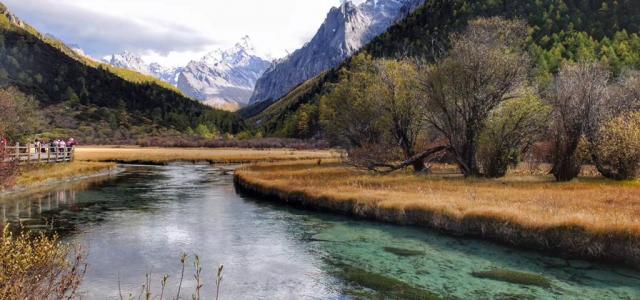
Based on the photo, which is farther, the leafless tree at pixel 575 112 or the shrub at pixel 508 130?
the shrub at pixel 508 130

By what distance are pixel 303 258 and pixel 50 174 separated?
43.2m

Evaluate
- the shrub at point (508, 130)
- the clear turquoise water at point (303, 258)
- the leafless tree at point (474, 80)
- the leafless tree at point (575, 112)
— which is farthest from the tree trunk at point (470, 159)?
the clear turquoise water at point (303, 258)

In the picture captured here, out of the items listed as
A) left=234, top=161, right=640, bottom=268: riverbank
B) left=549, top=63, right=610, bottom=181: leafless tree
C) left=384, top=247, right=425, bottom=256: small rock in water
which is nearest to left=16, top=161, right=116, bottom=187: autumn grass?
left=234, top=161, right=640, bottom=268: riverbank

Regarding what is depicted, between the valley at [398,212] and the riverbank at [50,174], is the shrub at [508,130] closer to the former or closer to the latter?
the valley at [398,212]

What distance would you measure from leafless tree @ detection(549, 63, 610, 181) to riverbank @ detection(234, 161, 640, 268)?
1696mm

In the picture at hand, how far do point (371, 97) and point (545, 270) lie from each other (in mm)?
38112

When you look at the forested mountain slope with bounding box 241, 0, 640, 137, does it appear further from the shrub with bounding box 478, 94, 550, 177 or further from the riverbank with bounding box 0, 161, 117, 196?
the shrub with bounding box 478, 94, 550, 177

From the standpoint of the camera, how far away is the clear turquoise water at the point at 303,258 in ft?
51.2

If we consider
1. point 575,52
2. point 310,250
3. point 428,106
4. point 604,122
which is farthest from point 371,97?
point 575,52

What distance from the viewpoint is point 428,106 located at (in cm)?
4459

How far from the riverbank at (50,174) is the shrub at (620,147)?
46.6 m

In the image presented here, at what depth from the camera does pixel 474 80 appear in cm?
4009

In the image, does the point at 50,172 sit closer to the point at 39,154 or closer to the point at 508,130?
the point at 39,154

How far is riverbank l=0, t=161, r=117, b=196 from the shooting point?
1738 inches
